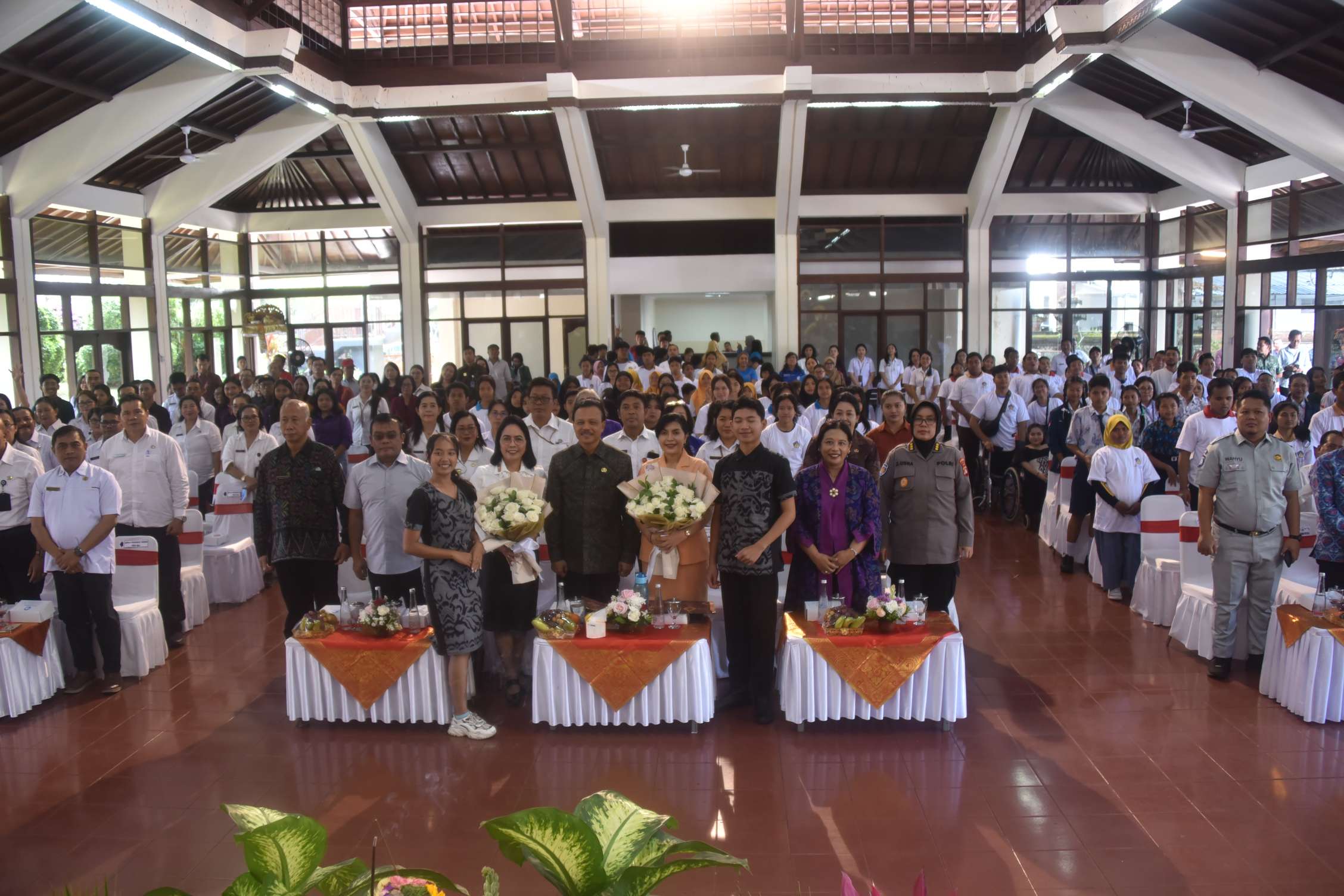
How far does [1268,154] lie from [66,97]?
16297mm

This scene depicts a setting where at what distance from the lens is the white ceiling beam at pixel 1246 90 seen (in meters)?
11.7

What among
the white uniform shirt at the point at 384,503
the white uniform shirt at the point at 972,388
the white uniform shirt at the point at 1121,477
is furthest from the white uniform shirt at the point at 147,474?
the white uniform shirt at the point at 972,388

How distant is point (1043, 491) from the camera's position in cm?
1020

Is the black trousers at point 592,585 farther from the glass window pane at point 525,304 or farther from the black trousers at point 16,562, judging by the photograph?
the glass window pane at point 525,304

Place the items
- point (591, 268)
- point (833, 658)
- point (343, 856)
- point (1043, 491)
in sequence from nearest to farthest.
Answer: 1. point (343, 856)
2. point (833, 658)
3. point (1043, 491)
4. point (591, 268)

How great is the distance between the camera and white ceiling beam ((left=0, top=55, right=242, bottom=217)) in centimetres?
1285

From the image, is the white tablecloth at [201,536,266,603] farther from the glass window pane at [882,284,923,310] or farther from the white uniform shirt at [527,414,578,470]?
the glass window pane at [882,284,923,310]

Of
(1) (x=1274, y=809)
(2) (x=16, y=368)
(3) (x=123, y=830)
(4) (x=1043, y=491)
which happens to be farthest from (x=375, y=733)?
(2) (x=16, y=368)

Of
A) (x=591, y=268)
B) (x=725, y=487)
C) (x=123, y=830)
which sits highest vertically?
(x=591, y=268)

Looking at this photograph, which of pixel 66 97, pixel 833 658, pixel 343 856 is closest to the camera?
pixel 343 856

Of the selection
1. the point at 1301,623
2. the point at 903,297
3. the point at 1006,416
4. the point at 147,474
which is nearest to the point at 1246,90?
the point at 1006,416

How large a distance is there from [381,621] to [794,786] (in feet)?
7.50

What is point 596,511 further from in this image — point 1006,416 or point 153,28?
point 153,28

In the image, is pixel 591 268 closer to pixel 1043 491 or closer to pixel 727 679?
pixel 1043 491
